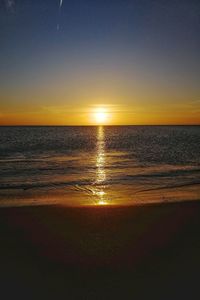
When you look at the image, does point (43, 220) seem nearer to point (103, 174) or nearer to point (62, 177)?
point (62, 177)

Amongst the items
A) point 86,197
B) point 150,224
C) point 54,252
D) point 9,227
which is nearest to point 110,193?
point 86,197

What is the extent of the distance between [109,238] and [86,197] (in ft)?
18.7

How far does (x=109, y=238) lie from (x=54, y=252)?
1357mm

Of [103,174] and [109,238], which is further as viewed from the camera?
[103,174]

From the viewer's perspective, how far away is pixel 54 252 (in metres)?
6.34

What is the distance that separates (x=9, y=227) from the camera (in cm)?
797

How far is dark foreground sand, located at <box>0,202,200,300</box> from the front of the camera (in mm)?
5059

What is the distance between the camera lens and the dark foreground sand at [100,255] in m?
5.06

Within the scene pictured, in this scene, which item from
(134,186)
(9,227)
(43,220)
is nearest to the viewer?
(9,227)

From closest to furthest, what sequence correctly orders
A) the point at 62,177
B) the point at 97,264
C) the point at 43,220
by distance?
the point at 97,264 → the point at 43,220 → the point at 62,177

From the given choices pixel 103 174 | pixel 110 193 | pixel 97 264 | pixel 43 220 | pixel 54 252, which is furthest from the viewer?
pixel 103 174

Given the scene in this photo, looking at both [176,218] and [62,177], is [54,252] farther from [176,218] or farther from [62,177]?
[62,177]

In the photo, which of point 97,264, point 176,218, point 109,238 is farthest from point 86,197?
point 97,264

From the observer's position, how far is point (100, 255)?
607cm
